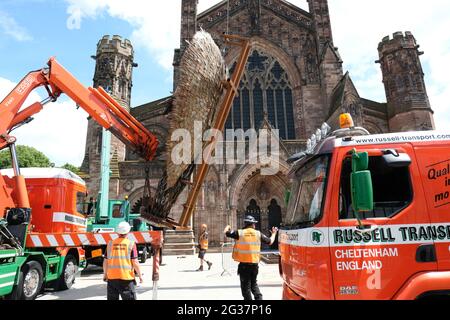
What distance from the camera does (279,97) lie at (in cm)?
2192

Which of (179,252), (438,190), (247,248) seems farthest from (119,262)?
(179,252)

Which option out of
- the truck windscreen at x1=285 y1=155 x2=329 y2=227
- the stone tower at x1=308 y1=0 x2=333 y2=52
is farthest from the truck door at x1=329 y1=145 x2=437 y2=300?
the stone tower at x1=308 y1=0 x2=333 y2=52

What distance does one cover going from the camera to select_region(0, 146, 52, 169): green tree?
36781mm

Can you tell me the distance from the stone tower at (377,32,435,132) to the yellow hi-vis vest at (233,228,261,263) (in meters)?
17.9

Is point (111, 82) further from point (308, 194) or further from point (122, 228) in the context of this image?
point (308, 194)

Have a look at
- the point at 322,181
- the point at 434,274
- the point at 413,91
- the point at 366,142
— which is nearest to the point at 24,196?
the point at 322,181

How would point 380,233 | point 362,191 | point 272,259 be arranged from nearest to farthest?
1. point 362,191
2. point 380,233
3. point 272,259

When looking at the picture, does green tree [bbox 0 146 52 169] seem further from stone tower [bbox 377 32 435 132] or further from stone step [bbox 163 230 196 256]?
stone tower [bbox 377 32 435 132]

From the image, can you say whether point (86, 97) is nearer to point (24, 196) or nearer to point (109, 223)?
point (24, 196)

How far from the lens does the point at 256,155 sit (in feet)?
59.0

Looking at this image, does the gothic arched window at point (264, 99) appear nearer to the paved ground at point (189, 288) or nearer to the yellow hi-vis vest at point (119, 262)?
the paved ground at point (189, 288)

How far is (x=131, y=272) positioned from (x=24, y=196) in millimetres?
3840

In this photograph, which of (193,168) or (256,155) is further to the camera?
(256,155)

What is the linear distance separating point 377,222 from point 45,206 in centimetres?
730
